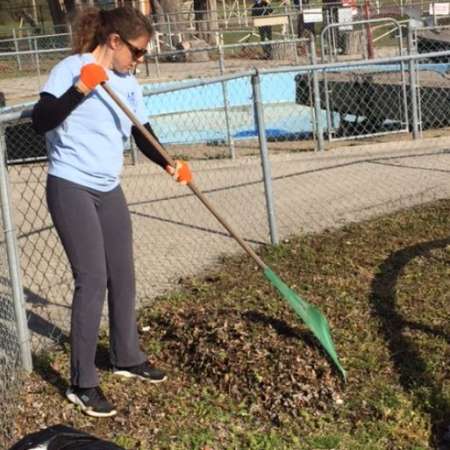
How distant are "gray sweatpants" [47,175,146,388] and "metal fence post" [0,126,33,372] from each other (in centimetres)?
46

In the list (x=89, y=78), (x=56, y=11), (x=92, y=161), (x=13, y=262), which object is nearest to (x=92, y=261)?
(x=92, y=161)

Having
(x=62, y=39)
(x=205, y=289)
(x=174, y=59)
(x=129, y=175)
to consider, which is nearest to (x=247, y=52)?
(x=174, y=59)

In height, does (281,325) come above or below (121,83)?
below

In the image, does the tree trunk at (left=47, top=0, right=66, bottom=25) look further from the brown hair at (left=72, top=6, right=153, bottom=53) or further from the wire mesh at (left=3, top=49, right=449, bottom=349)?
the brown hair at (left=72, top=6, right=153, bottom=53)

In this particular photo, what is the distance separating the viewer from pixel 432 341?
460 cm

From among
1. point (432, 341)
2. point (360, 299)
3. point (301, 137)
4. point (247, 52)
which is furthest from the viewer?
point (247, 52)

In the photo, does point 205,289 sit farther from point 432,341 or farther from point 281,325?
point 432,341

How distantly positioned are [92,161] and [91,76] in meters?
0.45

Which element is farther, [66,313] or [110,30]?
[66,313]

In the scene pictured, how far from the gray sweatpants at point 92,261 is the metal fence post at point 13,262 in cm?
46

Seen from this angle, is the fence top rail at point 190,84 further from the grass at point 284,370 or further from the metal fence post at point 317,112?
the metal fence post at point 317,112

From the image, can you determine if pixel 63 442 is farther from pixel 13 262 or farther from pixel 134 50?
pixel 13 262

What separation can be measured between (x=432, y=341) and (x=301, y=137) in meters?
9.80

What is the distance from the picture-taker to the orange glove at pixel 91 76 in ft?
11.5
